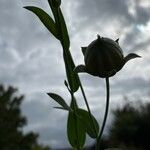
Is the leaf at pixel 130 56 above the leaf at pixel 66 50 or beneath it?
beneath

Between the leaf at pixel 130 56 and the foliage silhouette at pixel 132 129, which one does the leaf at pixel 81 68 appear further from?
the foliage silhouette at pixel 132 129

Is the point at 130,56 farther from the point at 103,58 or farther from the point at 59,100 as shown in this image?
the point at 59,100

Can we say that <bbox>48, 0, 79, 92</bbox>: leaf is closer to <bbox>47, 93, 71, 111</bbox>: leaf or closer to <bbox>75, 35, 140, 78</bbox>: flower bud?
<bbox>47, 93, 71, 111</bbox>: leaf

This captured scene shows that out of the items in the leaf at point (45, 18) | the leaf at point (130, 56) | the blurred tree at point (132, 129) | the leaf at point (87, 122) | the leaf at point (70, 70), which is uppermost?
the blurred tree at point (132, 129)

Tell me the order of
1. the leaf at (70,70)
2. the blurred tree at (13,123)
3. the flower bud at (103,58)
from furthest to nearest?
the blurred tree at (13,123) → the leaf at (70,70) → the flower bud at (103,58)

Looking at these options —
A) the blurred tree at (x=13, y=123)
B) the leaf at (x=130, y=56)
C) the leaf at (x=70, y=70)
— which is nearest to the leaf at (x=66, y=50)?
the leaf at (x=70, y=70)

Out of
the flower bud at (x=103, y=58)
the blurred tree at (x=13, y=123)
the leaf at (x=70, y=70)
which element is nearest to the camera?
the flower bud at (x=103, y=58)

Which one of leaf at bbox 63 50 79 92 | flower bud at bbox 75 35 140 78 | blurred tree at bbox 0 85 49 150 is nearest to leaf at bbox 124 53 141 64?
flower bud at bbox 75 35 140 78

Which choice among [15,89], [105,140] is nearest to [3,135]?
[15,89]
